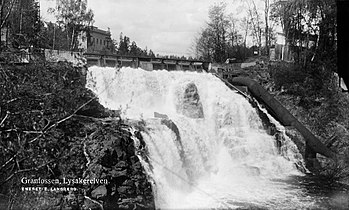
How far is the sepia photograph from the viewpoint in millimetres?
7723

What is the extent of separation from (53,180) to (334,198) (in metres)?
9.39

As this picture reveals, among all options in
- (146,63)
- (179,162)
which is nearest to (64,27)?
(146,63)

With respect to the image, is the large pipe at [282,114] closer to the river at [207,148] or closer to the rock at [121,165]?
the river at [207,148]

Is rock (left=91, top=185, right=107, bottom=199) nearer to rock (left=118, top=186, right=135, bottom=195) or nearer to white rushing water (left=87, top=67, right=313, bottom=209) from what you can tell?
rock (left=118, top=186, right=135, bottom=195)

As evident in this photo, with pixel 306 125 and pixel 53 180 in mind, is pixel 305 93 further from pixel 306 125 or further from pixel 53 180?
pixel 53 180

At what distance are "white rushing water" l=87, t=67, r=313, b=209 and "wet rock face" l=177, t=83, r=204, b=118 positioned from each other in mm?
56

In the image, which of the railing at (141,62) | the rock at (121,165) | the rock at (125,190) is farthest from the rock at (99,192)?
the railing at (141,62)

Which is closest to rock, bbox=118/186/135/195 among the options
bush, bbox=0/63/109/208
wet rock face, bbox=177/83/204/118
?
bush, bbox=0/63/109/208

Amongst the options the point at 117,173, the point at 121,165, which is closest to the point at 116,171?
the point at 117,173

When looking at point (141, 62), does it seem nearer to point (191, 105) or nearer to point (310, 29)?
point (191, 105)

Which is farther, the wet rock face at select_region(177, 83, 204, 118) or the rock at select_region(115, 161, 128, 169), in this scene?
the wet rock face at select_region(177, 83, 204, 118)

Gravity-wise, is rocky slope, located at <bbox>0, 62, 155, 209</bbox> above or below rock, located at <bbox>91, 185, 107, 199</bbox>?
above

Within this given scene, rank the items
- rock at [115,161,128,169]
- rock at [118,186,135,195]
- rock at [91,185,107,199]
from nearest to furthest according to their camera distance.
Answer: rock at [91,185,107,199] < rock at [118,186,135,195] < rock at [115,161,128,169]

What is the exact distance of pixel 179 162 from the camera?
12.3 metres
